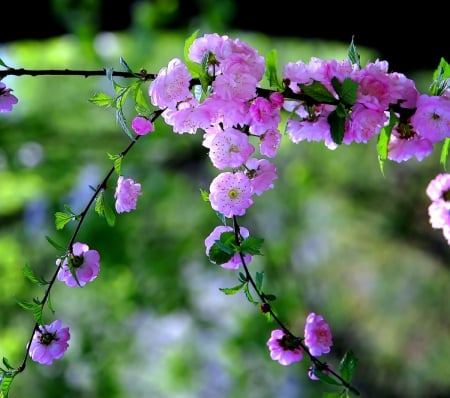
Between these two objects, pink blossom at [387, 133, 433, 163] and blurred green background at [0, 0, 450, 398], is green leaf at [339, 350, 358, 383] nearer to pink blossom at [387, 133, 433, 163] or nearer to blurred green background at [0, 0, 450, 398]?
pink blossom at [387, 133, 433, 163]

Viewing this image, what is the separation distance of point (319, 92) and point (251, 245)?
0.15 meters

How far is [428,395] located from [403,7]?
106 inches

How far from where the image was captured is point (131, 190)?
65 cm

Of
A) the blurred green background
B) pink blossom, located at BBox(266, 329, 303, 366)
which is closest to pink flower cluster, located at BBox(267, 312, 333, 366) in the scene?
pink blossom, located at BBox(266, 329, 303, 366)

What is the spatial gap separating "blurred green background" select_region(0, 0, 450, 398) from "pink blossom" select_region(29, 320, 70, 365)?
1710 mm

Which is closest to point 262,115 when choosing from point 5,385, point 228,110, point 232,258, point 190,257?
point 228,110

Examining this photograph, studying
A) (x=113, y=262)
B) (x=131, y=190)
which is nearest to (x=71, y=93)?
(x=113, y=262)

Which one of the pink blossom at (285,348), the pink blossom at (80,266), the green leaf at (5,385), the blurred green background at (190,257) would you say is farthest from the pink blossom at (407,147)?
the blurred green background at (190,257)

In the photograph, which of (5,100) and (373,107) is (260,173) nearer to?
(373,107)

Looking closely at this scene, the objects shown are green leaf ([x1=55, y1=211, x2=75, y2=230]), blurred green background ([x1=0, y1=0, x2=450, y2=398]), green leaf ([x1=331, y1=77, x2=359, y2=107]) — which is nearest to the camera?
green leaf ([x1=331, y1=77, x2=359, y2=107])

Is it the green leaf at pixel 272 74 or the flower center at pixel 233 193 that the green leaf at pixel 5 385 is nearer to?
the flower center at pixel 233 193

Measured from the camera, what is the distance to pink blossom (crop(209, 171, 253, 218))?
1.99 feet

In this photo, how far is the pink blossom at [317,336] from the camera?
0.65 m

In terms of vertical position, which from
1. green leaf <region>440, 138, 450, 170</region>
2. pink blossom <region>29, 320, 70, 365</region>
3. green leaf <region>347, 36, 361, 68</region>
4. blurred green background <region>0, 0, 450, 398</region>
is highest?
green leaf <region>347, 36, 361, 68</region>
